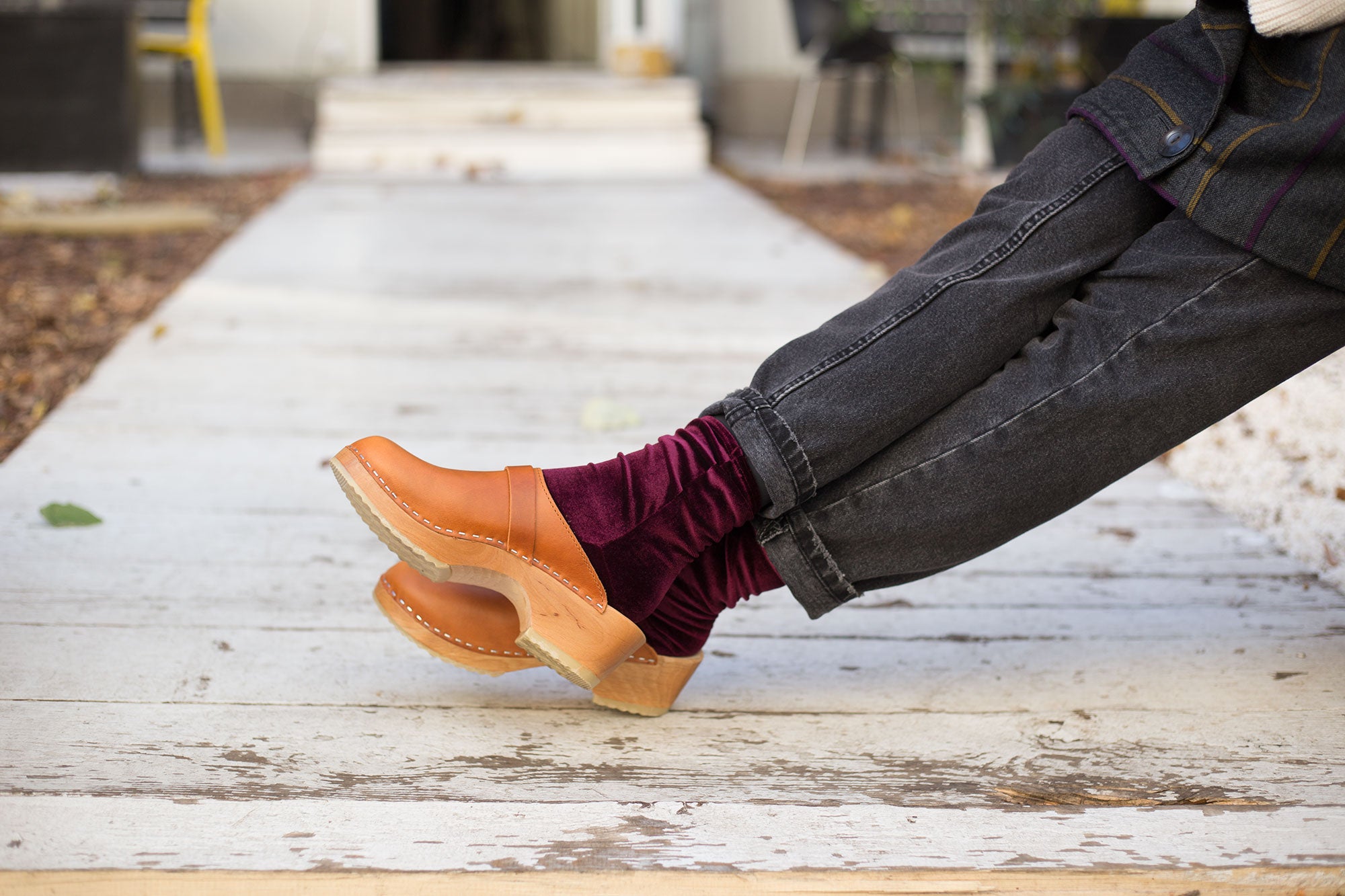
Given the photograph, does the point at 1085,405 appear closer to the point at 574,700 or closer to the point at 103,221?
the point at 574,700

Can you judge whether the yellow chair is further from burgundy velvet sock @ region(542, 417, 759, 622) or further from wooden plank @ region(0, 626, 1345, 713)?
burgundy velvet sock @ region(542, 417, 759, 622)

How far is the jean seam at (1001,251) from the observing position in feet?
3.07

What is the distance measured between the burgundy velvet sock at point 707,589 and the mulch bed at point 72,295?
116 cm

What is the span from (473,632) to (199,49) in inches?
204

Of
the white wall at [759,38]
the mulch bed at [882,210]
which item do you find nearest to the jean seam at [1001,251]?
the mulch bed at [882,210]

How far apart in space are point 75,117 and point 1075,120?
4601mm

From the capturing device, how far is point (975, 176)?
5.68m

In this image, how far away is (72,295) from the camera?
2.77 meters

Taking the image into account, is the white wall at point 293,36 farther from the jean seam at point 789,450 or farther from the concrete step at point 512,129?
the jean seam at point 789,450

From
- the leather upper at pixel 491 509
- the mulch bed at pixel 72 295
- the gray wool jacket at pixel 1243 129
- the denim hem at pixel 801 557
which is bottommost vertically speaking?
the mulch bed at pixel 72 295

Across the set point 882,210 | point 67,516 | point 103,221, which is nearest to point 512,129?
point 882,210

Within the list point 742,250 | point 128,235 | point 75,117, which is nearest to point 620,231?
point 742,250

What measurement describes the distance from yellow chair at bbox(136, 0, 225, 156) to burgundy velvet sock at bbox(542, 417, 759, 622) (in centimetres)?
471

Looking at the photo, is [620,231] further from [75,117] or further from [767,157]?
[767,157]
